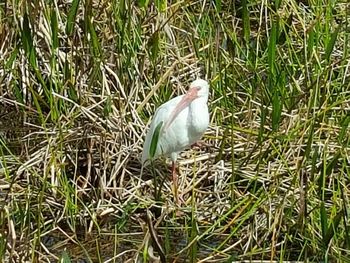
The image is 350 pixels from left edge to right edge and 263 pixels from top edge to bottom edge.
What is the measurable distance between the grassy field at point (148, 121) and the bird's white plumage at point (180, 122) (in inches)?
3.3

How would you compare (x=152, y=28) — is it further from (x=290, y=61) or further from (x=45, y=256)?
(x=45, y=256)

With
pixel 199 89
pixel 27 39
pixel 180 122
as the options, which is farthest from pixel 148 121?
pixel 27 39

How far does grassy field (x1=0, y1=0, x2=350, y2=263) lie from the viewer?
3158mm

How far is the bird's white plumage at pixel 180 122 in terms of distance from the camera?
3635 millimetres

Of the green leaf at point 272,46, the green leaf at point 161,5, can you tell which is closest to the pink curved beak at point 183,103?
the green leaf at point 272,46

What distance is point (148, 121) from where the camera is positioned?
152 inches

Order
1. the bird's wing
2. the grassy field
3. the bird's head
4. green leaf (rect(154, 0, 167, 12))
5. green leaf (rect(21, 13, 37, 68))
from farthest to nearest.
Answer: green leaf (rect(154, 0, 167, 12)) < the bird's head < the bird's wing < green leaf (rect(21, 13, 37, 68)) < the grassy field

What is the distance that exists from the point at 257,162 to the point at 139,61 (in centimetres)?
73

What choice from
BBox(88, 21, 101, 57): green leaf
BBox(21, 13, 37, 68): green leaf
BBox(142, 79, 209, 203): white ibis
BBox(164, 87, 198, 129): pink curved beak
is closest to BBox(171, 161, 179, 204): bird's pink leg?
BBox(142, 79, 209, 203): white ibis

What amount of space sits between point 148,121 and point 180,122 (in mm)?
174

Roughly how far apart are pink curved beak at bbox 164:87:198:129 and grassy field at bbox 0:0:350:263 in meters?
0.15

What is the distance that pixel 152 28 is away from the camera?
4203 millimetres

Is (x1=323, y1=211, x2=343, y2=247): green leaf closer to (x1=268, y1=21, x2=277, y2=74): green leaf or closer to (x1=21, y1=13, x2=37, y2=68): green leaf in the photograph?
(x1=268, y1=21, x2=277, y2=74): green leaf

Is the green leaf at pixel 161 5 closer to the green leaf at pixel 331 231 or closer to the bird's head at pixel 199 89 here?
the bird's head at pixel 199 89
